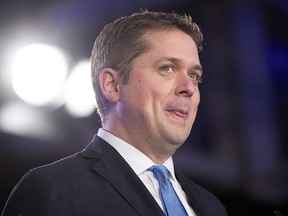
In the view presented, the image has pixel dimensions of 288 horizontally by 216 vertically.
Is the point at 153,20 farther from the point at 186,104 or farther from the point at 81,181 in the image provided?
the point at 81,181

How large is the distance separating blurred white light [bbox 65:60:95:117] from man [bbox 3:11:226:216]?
4.13 ft

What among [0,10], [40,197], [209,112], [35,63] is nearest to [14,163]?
[35,63]

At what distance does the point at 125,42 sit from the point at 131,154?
410mm

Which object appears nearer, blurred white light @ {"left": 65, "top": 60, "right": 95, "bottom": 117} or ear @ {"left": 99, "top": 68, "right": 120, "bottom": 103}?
ear @ {"left": 99, "top": 68, "right": 120, "bottom": 103}

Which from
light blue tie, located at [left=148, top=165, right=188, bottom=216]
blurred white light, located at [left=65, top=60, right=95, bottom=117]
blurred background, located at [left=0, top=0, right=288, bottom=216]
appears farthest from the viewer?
blurred white light, located at [left=65, top=60, right=95, bottom=117]

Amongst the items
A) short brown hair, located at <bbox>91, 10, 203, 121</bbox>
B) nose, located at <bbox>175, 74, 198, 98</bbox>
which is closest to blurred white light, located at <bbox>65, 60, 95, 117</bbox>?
short brown hair, located at <bbox>91, 10, 203, 121</bbox>

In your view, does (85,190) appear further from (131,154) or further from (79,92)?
(79,92)

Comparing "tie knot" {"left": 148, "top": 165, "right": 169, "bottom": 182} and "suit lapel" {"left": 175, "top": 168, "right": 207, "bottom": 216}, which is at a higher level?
"tie knot" {"left": 148, "top": 165, "right": 169, "bottom": 182}

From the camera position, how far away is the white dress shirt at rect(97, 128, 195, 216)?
5.73 feet

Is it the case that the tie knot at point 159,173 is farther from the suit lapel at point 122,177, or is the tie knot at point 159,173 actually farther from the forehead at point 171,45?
the forehead at point 171,45

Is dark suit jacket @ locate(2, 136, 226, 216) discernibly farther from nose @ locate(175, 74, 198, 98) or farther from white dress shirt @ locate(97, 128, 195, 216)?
nose @ locate(175, 74, 198, 98)

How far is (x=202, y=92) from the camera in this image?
12.6 feet

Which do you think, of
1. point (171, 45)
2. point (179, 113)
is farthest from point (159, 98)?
point (171, 45)

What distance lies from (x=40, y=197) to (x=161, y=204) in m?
0.41
